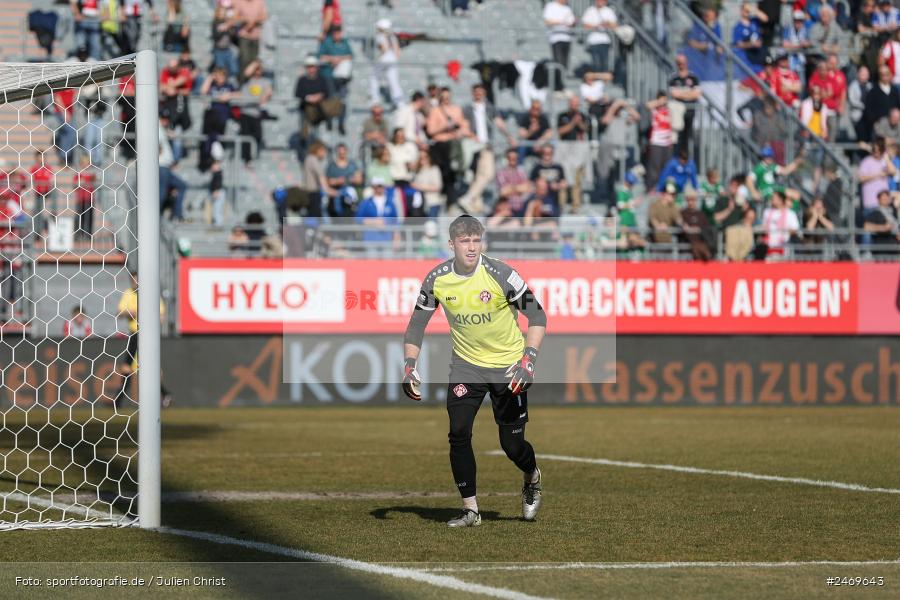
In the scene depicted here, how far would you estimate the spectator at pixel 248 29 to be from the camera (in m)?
26.8

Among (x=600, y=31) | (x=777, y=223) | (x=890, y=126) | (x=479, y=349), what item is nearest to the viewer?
(x=479, y=349)

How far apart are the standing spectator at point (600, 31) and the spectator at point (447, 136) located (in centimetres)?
365

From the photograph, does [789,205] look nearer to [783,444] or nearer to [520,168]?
[520,168]

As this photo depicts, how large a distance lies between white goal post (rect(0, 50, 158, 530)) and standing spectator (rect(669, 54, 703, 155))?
9.47 m

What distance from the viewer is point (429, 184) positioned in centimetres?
2466

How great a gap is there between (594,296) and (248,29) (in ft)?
26.4

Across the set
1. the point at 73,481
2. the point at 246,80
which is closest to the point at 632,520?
the point at 73,481

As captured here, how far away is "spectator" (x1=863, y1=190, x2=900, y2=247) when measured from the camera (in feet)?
82.6

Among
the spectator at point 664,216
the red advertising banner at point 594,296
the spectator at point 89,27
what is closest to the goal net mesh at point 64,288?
the spectator at point 89,27

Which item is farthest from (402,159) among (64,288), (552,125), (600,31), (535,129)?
(64,288)

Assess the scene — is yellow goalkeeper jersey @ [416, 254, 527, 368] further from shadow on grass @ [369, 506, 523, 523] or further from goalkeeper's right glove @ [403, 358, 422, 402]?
shadow on grass @ [369, 506, 523, 523]

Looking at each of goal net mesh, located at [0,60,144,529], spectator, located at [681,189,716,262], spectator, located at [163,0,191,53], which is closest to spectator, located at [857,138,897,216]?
spectator, located at [681,189,716,262]

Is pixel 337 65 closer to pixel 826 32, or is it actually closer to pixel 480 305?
pixel 826 32

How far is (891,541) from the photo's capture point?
8188 mm
